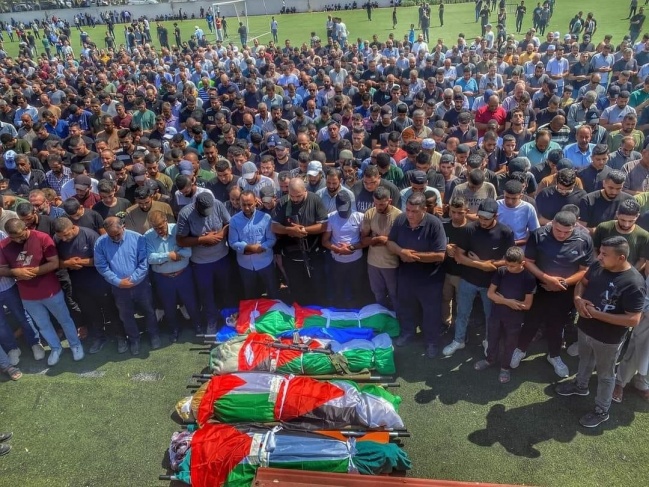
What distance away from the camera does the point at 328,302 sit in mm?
7676

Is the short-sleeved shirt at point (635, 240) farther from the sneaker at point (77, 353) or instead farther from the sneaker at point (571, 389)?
the sneaker at point (77, 353)

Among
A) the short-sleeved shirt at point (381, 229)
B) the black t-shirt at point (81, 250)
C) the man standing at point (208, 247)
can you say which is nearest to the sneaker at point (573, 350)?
the short-sleeved shirt at point (381, 229)

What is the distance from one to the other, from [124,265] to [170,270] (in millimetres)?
607

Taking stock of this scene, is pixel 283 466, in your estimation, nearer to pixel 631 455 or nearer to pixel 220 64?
pixel 631 455

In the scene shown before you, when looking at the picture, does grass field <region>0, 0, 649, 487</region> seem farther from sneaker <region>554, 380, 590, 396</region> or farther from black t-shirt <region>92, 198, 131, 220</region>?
black t-shirt <region>92, 198, 131, 220</region>

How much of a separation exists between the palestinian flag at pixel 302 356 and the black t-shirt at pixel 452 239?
1.25 meters

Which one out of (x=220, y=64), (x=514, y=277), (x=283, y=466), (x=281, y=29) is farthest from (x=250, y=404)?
(x=281, y=29)

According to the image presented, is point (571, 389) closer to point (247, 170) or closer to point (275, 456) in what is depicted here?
point (275, 456)

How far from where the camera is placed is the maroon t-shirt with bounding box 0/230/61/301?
633 centimetres

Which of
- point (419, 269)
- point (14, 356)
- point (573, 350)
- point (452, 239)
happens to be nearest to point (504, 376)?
point (573, 350)

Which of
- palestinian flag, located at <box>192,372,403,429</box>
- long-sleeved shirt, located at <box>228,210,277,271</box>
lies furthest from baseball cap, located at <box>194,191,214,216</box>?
palestinian flag, located at <box>192,372,403,429</box>

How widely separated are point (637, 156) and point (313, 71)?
41.4ft

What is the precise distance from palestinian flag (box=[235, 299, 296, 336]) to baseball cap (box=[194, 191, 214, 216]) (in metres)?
1.41

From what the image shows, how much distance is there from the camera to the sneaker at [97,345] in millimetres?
7152
